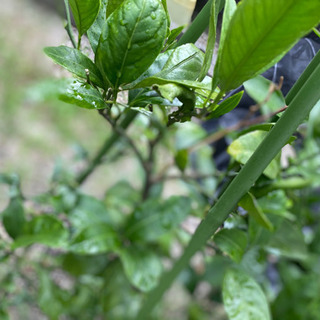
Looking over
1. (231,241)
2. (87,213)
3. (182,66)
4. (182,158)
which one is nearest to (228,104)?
(182,66)

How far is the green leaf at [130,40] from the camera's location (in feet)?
1.11

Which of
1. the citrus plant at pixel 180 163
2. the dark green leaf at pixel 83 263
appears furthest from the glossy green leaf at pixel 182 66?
the dark green leaf at pixel 83 263

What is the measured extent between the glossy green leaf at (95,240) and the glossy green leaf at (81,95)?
29cm

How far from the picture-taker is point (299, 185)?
1.93 feet

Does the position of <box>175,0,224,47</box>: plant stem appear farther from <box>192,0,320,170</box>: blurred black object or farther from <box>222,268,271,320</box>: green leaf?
<box>222,268,271,320</box>: green leaf

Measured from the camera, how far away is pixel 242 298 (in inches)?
18.7

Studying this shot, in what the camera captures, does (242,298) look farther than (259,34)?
Yes

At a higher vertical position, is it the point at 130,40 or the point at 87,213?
the point at 130,40

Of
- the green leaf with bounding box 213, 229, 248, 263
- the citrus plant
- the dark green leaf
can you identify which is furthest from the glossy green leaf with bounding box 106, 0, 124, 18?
the dark green leaf

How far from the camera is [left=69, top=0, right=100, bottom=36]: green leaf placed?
357mm

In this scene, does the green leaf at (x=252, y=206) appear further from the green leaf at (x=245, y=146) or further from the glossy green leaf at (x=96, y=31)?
the glossy green leaf at (x=96, y=31)

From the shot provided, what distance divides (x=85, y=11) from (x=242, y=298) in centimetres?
34

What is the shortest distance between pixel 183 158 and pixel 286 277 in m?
0.42

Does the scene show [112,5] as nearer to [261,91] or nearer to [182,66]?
[182,66]
